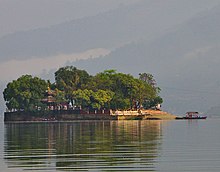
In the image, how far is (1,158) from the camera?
148ft

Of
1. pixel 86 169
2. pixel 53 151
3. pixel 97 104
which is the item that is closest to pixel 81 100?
pixel 97 104

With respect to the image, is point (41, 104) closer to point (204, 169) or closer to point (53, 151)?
point (53, 151)

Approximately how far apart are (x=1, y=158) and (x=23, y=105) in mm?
145296

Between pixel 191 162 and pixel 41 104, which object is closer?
pixel 191 162

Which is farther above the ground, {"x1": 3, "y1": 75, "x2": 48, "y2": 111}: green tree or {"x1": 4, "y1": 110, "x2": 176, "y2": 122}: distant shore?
{"x1": 3, "y1": 75, "x2": 48, "y2": 111}: green tree

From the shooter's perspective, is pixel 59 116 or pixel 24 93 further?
pixel 59 116

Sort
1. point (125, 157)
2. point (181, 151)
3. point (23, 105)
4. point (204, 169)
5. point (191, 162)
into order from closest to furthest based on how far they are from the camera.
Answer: point (204, 169) → point (191, 162) → point (125, 157) → point (181, 151) → point (23, 105)

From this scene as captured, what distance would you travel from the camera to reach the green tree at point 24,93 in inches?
7357

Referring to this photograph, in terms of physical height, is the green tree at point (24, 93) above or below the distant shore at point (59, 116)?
above

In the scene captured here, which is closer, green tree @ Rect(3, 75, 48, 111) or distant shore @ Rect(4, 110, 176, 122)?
green tree @ Rect(3, 75, 48, 111)

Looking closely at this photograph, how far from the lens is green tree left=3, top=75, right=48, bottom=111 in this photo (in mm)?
186875

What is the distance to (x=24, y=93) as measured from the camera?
18662cm

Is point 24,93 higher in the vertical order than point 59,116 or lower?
higher

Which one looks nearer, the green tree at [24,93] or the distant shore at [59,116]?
the green tree at [24,93]
